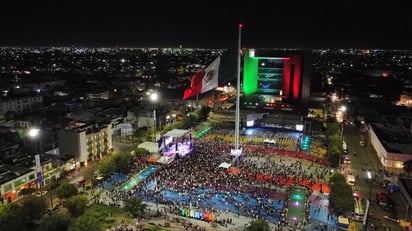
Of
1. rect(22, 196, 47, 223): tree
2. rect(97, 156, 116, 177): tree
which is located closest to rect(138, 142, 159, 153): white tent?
rect(97, 156, 116, 177): tree

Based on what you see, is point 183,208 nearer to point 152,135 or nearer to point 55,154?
point 55,154

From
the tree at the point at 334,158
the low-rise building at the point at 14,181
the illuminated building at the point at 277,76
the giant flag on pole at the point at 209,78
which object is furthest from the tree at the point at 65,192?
the illuminated building at the point at 277,76

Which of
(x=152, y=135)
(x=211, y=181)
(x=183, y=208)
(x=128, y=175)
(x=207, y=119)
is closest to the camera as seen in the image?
(x=183, y=208)

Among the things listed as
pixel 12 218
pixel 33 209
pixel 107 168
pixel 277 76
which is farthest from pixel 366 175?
pixel 277 76

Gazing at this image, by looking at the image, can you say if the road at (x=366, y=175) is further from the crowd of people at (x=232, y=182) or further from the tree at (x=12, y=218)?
the tree at (x=12, y=218)

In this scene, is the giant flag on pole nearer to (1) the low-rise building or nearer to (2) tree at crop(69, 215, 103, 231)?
(2) tree at crop(69, 215, 103, 231)

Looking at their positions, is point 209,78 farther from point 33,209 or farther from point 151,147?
point 151,147

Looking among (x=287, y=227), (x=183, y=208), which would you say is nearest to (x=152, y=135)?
(x=183, y=208)
